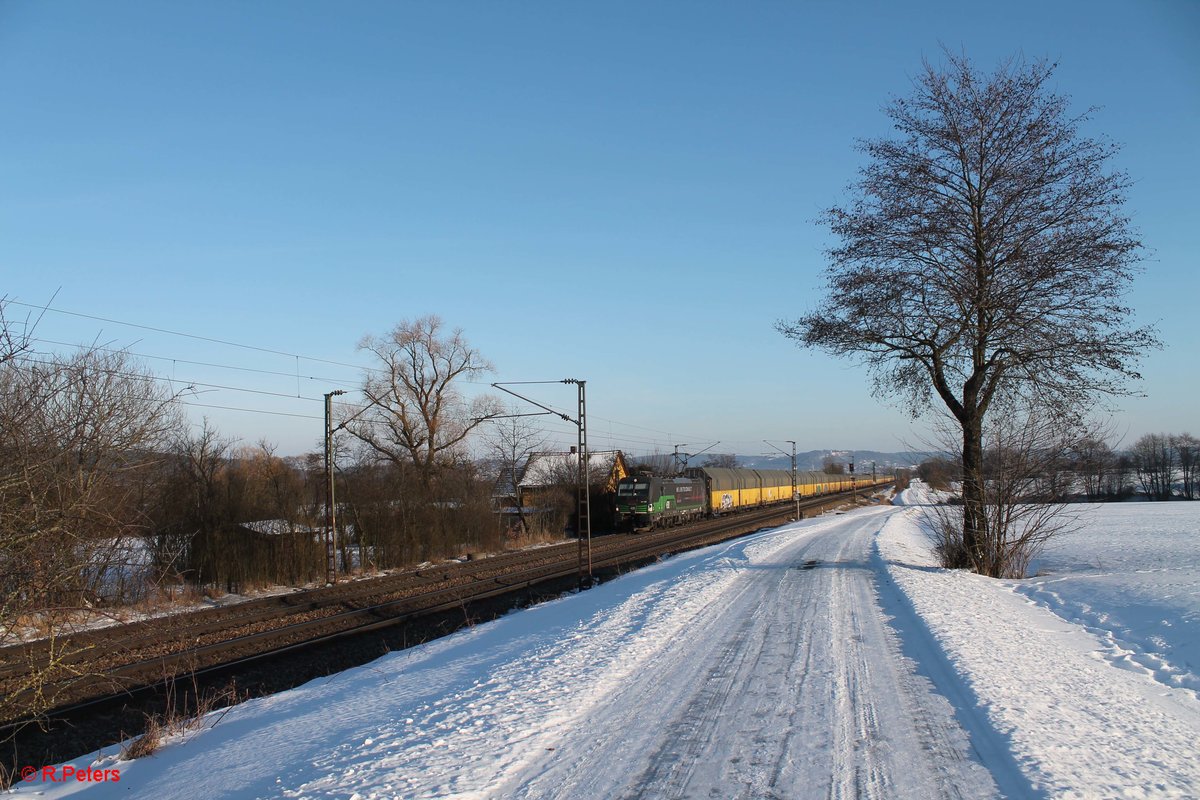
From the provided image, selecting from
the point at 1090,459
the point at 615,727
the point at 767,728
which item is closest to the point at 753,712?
the point at 767,728

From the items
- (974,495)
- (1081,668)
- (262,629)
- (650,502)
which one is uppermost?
(974,495)

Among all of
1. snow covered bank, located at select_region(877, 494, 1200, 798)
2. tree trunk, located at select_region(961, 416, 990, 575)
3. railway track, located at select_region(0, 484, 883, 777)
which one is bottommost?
railway track, located at select_region(0, 484, 883, 777)

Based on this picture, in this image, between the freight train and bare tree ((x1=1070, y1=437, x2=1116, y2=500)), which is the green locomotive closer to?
the freight train

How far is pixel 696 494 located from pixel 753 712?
45079 millimetres

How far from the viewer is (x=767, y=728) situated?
5.84 metres

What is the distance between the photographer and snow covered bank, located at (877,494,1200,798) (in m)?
4.89

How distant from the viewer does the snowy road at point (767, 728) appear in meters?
4.81

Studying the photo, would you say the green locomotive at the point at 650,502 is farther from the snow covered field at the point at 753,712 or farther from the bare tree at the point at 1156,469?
the bare tree at the point at 1156,469

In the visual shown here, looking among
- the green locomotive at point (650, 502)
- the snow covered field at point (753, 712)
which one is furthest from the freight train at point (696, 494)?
the snow covered field at point (753, 712)

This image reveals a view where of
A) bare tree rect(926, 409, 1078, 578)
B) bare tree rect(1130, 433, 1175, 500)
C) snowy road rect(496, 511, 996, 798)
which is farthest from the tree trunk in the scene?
bare tree rect(1130, 433, 1175, 500)

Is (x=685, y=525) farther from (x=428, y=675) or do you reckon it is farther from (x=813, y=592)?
(x=428, y=675)

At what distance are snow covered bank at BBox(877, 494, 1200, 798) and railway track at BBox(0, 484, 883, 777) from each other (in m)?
7.80

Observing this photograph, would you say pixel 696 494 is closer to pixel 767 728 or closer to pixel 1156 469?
pixel 767 728

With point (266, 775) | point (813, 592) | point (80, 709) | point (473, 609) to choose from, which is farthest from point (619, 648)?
point (473, 609)
